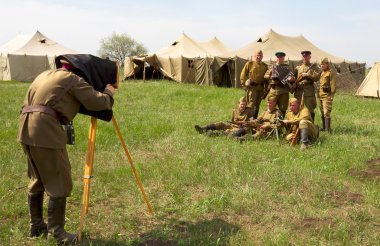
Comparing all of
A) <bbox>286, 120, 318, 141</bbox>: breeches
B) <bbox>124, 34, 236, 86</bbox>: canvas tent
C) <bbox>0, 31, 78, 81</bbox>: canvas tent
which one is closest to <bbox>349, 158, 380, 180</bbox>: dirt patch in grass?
<bbox>286, 120, 318, 141</bbox>: breeches

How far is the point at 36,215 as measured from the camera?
13.9 feet

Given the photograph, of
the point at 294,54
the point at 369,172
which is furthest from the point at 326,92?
the point at 294,54

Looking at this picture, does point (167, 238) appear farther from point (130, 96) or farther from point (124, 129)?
point (130, 96)

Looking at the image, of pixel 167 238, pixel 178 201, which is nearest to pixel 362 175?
pixel 178 201

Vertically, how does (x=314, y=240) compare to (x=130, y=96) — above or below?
above

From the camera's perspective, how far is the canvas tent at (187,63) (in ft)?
76.5

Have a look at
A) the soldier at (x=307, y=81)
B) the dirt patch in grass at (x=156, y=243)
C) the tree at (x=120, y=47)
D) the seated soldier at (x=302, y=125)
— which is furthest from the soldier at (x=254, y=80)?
the tree at (x=120, y=47)

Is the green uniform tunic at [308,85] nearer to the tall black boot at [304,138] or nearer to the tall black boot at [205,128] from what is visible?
the tall black boot at [304,138]

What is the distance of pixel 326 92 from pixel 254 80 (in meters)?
1.87

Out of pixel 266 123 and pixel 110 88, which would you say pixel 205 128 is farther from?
pixel 110 88

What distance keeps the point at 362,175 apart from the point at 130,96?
1195 cm

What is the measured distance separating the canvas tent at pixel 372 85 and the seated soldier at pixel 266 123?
11.8 m

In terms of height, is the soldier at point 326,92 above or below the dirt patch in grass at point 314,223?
above

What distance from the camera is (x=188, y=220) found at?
189 inches
